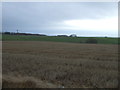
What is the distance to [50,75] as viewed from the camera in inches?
363

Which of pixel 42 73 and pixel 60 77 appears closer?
pixel 60 77

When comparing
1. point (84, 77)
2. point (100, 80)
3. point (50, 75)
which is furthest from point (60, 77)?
point (100, 80)

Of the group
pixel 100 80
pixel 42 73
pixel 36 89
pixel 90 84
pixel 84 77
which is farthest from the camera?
pixel 42 73

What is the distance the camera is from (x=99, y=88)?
7250 millimetres

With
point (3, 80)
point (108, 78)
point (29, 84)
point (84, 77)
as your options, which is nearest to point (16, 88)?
point (29, 84)

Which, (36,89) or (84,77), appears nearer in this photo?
Answer: (36,89)

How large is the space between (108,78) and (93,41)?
234 ft

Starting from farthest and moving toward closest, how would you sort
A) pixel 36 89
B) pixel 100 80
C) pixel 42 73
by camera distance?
pixel 42 73
pixel 100 80
pixel 36 89

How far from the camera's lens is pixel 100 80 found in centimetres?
851

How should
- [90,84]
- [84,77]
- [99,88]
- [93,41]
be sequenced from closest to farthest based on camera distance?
[99,88] → [90,84] → [84,77] → [93,41]

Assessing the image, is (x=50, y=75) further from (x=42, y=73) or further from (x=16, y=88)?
(x=16, y=88)

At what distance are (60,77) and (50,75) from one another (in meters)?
0.58

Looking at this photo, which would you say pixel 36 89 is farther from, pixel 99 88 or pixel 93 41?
pixel 93 41

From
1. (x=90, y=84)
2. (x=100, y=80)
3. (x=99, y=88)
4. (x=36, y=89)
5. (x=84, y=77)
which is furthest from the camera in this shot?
(x=84, y=77)
